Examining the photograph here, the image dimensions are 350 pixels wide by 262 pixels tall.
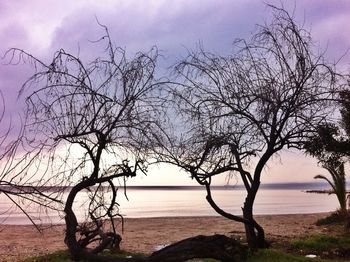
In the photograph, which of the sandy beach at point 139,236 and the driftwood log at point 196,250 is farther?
the sandy beach at point 139,236

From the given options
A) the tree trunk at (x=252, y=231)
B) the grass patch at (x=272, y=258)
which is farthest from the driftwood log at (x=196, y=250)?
the tree trunk at (x=252, y=231)

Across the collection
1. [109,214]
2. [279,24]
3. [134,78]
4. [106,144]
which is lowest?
[109,214]

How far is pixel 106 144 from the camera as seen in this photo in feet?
36.4

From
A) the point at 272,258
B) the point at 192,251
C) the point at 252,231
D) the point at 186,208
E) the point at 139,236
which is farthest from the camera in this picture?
the point at 186,208

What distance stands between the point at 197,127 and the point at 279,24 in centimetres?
311

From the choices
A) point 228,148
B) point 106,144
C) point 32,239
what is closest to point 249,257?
point 228,148

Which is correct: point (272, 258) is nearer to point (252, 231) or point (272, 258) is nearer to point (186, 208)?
point (252, 231)

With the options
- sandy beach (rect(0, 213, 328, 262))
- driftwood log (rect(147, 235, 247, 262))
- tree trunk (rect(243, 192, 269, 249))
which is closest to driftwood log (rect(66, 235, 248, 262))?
driftwood log (rect(147, 235, 247, 262))

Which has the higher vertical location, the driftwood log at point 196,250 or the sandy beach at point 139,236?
the sandy beach at point 139,236

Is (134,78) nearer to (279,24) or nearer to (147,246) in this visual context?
(279,24)

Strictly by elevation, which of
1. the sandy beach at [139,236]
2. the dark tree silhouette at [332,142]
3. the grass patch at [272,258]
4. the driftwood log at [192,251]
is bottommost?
the grass patch at [272,258]

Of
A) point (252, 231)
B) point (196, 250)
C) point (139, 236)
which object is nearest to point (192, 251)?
point (196, 250)

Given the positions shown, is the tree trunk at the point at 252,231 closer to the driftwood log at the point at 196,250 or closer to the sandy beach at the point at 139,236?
the driftwood log at the point at 196,250

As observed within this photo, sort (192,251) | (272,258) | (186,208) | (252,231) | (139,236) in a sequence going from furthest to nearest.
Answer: (186,208), (139,236), (252,231), (272,258), (192,251)
